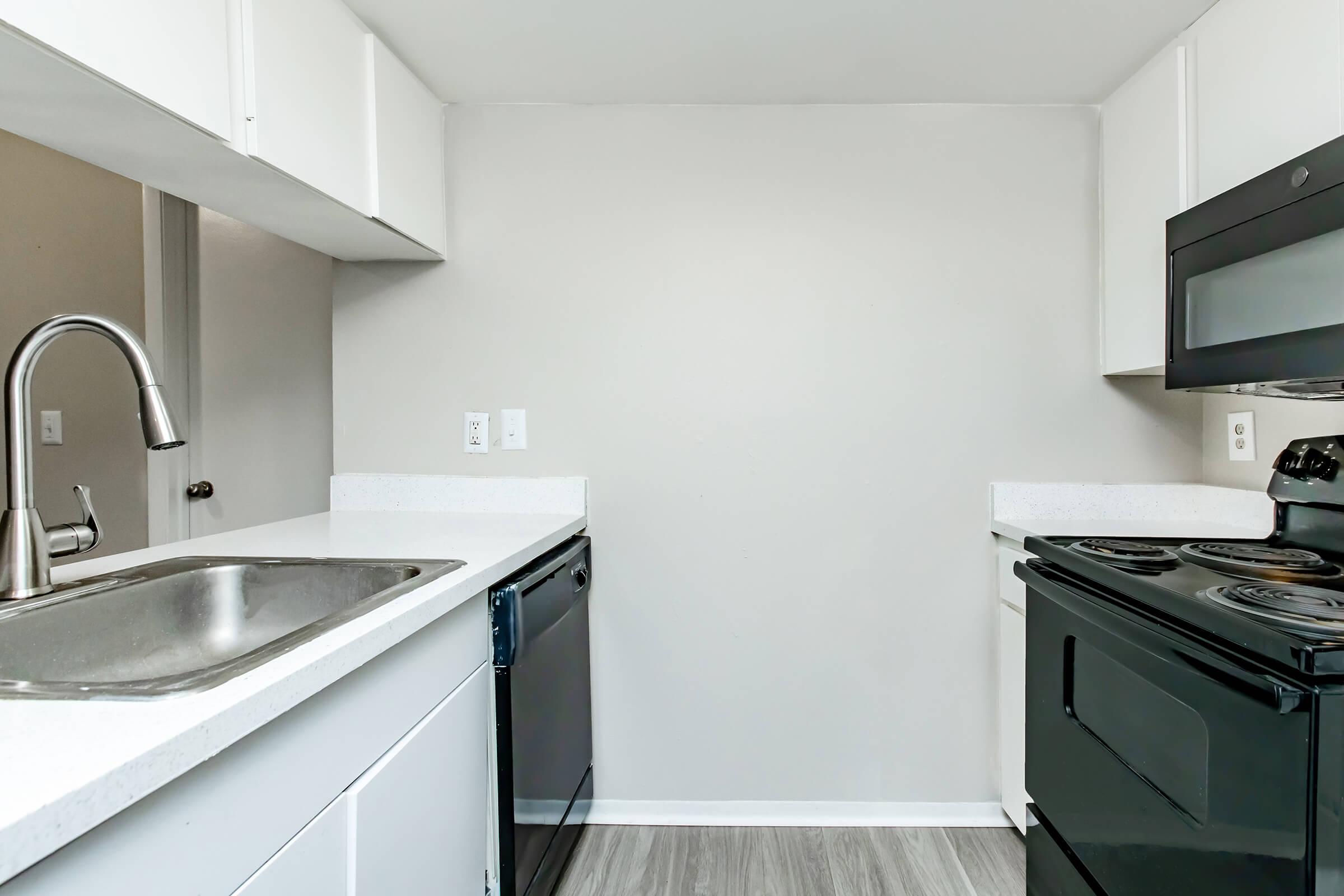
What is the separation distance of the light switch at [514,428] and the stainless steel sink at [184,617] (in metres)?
0.77

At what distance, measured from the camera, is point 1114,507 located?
1914mm

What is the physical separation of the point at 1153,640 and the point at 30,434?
1.58 metres

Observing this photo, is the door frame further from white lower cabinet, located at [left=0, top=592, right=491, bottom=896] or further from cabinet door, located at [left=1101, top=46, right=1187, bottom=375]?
cabinet door, located at [left=1101, top=46, right=1187, bottom=375]

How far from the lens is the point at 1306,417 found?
156 centimetres

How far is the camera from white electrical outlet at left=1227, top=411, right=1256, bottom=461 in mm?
1750

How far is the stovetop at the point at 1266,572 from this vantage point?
0.81m

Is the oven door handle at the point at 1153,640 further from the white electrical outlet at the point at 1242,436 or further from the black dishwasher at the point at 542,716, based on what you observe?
the black dishwasher at the point at 542,716

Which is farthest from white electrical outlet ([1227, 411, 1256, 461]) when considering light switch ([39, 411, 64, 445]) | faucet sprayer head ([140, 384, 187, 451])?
light switch ([39, 411, 64, 445])

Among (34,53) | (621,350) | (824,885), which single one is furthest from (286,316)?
(824,885)

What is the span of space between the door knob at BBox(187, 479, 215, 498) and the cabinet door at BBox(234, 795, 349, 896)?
1.86 meters

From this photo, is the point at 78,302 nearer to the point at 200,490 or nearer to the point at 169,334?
the point at 169,334

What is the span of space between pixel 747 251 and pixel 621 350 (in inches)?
17.7

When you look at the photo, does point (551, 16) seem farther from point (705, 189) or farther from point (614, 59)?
point (705, 189)

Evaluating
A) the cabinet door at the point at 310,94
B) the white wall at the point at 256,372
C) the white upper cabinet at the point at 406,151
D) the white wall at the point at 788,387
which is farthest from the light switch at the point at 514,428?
the white wall at the point at 256,372
